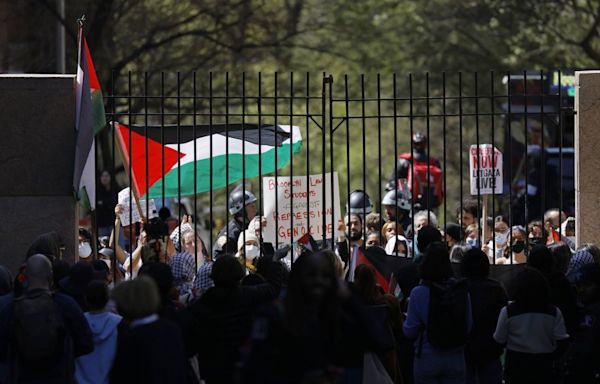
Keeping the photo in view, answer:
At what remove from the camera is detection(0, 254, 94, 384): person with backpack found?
9.58 m

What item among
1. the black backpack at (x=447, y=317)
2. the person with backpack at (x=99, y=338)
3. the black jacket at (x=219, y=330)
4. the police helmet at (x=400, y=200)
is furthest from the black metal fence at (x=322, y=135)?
the black jacket at (x=219, y=330)

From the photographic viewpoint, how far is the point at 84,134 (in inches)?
542

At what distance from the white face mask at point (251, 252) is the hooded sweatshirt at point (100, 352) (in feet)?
13.6

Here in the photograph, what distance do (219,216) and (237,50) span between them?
9.91 meters

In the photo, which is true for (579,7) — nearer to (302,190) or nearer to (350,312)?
(302,190)

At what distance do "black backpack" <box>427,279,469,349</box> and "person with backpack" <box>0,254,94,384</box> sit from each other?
8.29ft

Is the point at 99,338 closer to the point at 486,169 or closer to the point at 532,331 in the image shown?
the point at 532,331

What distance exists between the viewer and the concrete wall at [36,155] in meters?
13.9

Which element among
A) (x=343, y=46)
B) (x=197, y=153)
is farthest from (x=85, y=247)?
(x=343, y=46)

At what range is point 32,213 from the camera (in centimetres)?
1391

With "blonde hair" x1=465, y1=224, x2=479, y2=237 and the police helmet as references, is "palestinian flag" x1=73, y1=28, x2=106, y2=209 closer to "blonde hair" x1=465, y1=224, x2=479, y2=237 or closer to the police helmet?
the police helmet

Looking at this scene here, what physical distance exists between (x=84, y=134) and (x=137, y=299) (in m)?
4.83

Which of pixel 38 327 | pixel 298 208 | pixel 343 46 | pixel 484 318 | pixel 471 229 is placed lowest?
pixel 484 318

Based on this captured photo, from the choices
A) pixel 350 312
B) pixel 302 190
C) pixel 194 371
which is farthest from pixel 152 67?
pixel 350 312
